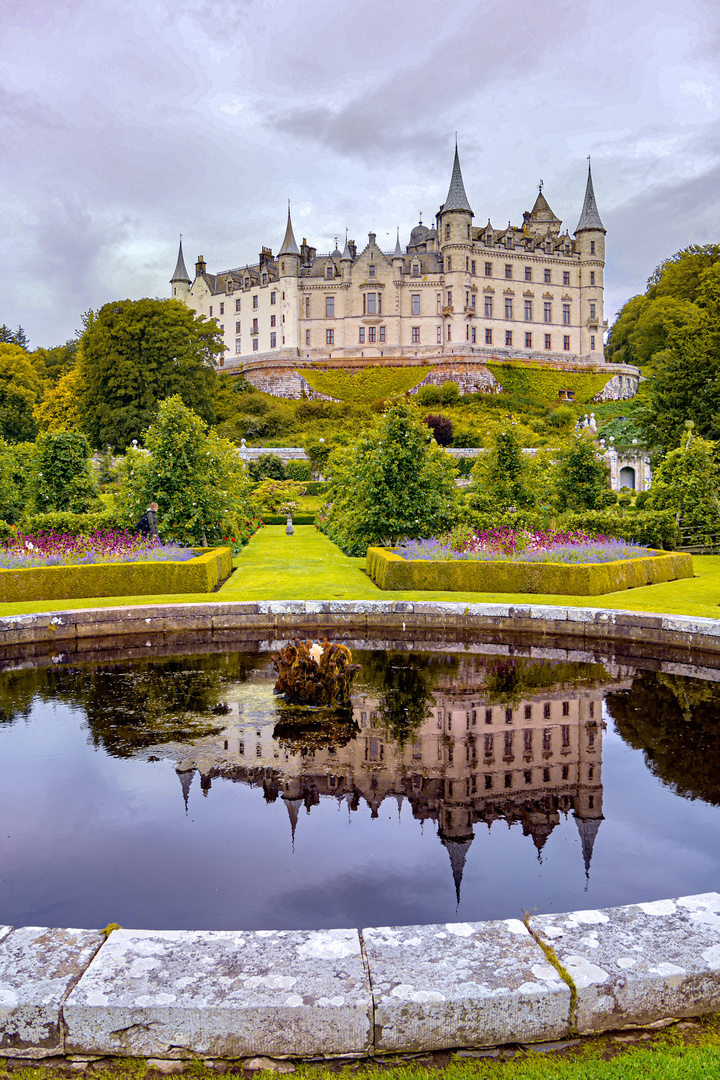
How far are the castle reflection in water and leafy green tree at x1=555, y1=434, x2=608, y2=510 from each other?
38.4ft

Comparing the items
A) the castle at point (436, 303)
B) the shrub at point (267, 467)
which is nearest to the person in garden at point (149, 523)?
the shrub at point (267, 467)

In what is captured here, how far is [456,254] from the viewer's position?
61531mm

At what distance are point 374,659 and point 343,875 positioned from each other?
481 centimetres

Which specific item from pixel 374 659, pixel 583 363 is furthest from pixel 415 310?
pixel 374 659

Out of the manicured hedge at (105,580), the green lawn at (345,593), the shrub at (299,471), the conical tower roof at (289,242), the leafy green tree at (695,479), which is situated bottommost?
the green lawn at (345,593)

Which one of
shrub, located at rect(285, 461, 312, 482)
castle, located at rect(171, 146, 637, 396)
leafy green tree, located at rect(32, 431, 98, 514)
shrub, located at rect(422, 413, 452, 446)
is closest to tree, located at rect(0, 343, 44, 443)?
castle, located at rect(171, 146, 637, 396)

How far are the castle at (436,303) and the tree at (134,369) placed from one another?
17571mm

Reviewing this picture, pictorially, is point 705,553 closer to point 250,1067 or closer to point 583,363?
point 250,1067

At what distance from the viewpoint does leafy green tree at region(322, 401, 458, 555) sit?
14.7 m

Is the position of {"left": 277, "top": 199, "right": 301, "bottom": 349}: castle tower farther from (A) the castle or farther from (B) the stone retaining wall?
(B) the stone retaining wall

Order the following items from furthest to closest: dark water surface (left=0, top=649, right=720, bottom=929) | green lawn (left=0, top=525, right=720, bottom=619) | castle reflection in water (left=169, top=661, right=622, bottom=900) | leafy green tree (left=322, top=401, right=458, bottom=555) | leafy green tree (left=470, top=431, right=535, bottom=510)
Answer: leafy green tree (left=470, top=431, right=535, bottom=510)
leafy green tree (left=322, top=401, right=458, bottom=555)
green lawn (left=0, top=525, right=720, bottom=619)
castle reflection in water (left=169, top=661, right=622, bottom=900)
dark water surface (left=0, top=649, right=720, bottom=929)

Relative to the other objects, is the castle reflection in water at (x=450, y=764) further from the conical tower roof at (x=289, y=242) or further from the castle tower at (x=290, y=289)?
the conical tower roof at (x=289, y=242)

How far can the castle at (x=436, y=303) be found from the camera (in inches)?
2418

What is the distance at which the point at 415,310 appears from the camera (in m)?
62.8
